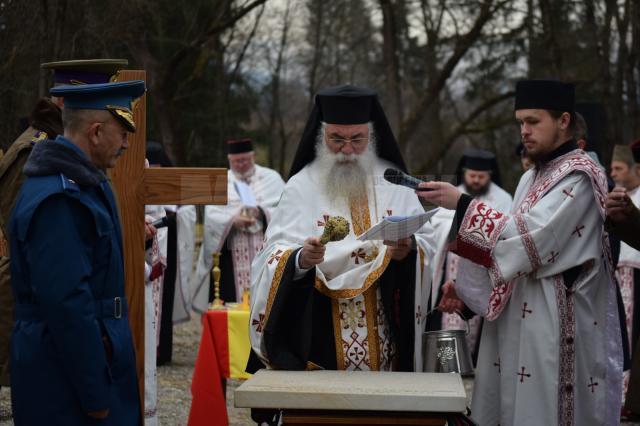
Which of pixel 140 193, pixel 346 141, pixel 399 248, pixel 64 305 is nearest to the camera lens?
pixel 64 305

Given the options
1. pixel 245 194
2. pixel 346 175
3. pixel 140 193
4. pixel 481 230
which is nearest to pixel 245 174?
pixel 245 194

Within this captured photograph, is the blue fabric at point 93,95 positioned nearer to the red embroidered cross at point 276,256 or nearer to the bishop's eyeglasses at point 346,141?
the red embroidered cross at point 276,256

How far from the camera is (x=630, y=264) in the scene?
8695mm

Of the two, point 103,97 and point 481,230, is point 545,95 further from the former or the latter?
point 103,97

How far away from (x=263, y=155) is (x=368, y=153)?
2476cm

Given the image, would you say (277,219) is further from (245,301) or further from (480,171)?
(480,171)

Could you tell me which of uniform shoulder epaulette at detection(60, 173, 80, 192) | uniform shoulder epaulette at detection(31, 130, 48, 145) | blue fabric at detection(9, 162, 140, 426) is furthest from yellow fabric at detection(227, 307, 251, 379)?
uniform shoulder epaulette at detection(60, 173, 80, 192)

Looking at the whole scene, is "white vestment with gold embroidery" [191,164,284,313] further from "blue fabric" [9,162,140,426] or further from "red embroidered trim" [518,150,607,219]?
"blue fabric" [9,162,140,426]

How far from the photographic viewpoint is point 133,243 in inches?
159

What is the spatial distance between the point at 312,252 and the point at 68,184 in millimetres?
1269

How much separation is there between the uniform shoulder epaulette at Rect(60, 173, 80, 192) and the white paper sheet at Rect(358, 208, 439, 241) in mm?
1313

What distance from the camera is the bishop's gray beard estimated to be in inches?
187

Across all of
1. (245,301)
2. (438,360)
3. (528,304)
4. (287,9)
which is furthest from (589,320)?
(287,9)

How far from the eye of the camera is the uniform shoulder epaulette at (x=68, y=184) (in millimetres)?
3279
